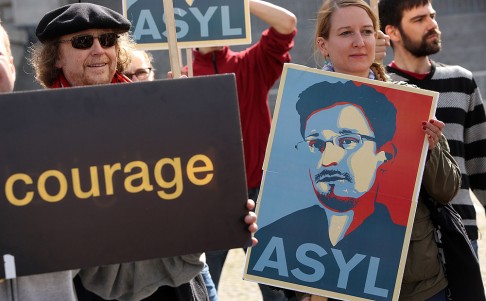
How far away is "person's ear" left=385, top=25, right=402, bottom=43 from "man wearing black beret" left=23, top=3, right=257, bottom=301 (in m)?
2.07

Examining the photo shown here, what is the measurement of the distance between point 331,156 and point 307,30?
12.1m

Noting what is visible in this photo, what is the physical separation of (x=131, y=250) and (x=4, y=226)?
0.35 m

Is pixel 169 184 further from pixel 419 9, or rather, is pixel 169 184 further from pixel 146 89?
pixel 419 9

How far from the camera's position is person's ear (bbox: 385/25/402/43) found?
5.32 meters

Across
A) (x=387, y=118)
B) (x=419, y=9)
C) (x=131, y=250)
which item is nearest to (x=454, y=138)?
(x=419, y=9)

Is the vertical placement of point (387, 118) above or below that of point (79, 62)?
below

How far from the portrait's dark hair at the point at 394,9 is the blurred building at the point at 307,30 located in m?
9.19

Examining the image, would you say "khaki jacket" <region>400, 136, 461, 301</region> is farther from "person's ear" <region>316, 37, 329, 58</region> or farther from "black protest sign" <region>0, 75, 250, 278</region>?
"black protest sign" <region>0, 75, 250, 278</region>

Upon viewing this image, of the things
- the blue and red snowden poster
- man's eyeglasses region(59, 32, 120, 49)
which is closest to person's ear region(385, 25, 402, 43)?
the blue and red snowden poster

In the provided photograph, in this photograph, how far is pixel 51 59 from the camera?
345 cm

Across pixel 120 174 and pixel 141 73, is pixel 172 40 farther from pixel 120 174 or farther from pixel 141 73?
pixel 120 174

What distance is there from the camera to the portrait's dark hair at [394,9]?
5.28 meters

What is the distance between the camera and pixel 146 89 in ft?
9.14

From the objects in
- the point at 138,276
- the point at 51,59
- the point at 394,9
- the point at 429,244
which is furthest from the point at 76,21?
the point at 394,9
